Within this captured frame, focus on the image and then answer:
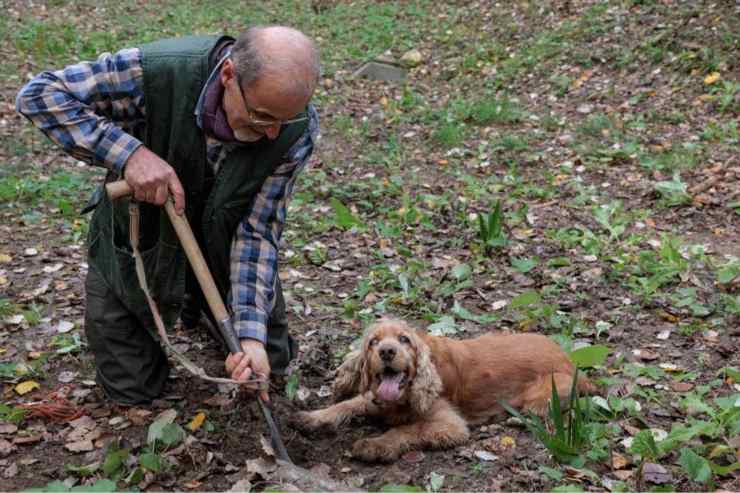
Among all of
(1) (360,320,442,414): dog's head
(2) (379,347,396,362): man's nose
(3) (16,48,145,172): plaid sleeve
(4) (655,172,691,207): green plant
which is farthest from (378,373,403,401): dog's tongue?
(4) (655,172,691,207): green plant

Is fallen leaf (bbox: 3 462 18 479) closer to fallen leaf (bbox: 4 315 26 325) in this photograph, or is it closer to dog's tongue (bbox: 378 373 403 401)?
fallen leaf (bbox: 4 315 26 325)

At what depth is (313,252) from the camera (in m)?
5.92

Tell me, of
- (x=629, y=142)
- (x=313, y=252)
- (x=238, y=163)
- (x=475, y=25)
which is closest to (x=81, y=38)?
(x=475, y=25)

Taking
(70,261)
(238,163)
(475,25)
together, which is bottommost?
(70,261)

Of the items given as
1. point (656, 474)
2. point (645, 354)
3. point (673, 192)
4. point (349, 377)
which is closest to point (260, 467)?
point (349, 377)

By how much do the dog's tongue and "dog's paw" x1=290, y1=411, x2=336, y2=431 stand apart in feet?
1.21

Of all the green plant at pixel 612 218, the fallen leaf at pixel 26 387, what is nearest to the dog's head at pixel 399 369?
the fallen leaf at pixel 26 387

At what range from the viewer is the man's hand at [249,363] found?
10.4 ft

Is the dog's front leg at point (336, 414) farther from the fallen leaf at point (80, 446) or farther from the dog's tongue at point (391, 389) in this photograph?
the fallen leaf at point (80, 446)

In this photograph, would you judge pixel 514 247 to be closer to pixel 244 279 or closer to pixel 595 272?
pixel 595 272

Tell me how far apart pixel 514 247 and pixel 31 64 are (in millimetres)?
7690

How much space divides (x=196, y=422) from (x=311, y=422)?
59cm

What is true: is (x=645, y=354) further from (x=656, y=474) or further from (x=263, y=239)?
(x=263, y=239)

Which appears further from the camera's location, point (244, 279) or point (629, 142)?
point (629, 142)
